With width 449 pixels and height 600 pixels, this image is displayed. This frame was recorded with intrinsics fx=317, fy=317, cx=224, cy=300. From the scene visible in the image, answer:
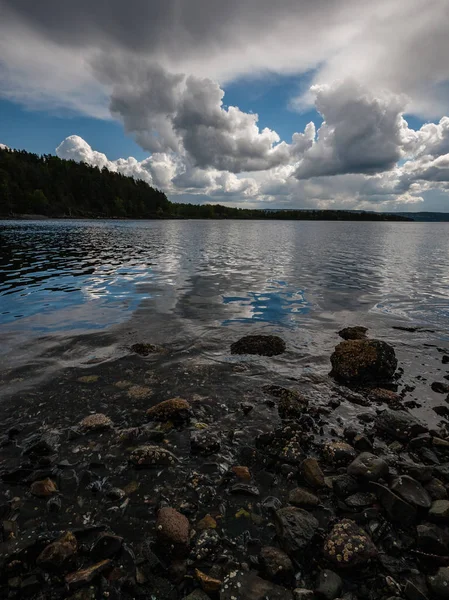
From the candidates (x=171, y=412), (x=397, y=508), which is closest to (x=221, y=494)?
(x=171, y=412)

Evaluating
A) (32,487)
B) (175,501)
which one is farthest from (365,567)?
(32,487)

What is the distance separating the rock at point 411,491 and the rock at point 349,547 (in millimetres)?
1201

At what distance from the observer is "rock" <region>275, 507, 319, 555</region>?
479 cm

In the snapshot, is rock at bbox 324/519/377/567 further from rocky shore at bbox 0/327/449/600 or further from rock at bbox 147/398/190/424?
rock at bbox 147/398/190/424

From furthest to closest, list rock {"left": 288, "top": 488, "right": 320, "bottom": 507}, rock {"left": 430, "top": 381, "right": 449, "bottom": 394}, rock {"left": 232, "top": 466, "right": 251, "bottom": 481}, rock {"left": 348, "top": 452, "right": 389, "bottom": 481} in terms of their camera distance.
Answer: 1. rock {"left": 430, "top": 381, "right": 449, "bottom": 394}
2. rock {"left": 232, "top": 466, "right": 251, "bottom": 481}
3. rock {"left": 348, "top": 452, "right": 389, "bottom": 481}
4. rock {"left": 288, "top": 488, "right": 320, "bottom": 507}

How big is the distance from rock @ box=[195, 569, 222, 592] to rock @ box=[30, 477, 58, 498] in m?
3.17

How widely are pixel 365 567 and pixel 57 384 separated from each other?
30.7 ft

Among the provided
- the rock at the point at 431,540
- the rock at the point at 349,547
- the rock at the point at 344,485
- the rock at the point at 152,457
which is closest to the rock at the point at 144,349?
the rock at the point at 152,457

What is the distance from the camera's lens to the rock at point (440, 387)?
9992 mm

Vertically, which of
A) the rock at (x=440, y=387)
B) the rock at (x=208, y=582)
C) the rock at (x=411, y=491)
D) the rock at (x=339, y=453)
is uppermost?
the rock at (x=411, y=491)

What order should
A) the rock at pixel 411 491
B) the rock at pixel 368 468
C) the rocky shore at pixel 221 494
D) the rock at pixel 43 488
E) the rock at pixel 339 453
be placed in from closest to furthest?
1. the rocky shore at pixel 221 494
2. the rock at pixel 411 491
3. the rock at pixel 43 488
4. the rock at pixel 368 468
5. the rock at pixel 339 453

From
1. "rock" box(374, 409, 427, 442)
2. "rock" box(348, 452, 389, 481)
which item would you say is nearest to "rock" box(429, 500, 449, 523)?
"rock" box(348, 452, 389, 481)

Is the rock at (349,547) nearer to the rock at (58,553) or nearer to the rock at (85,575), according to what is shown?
the rock at (85,575)

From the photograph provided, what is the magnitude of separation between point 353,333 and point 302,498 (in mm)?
10817
